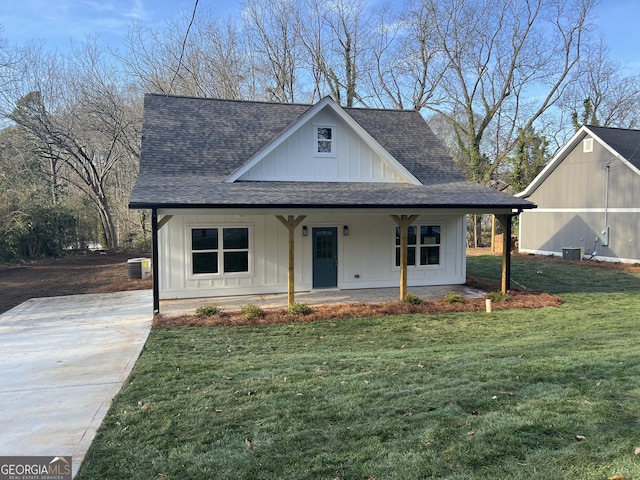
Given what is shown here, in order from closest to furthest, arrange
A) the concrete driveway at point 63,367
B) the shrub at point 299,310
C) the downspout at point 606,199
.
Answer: the concrete driveway at point 63,367 < the shrub at point 299,310 < the downspout at point 606,199

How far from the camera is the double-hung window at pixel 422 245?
13.5 meters

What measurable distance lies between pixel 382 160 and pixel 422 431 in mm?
10399

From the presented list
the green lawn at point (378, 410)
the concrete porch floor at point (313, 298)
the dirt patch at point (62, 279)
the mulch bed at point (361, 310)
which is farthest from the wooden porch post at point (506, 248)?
the dirt patch at point (62, 279)

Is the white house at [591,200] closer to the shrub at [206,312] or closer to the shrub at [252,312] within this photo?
the shrub at [252,312]

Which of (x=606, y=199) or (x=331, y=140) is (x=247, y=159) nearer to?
(x=331, y=140)

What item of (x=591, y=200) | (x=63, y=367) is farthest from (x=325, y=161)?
(x=591, y=200)

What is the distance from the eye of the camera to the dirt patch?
12.3m

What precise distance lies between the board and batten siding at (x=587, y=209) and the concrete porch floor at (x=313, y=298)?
434 inches

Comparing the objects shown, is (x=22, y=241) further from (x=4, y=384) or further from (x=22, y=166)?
(x=4, y=384)

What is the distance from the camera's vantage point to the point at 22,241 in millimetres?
19062

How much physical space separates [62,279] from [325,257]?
914cm

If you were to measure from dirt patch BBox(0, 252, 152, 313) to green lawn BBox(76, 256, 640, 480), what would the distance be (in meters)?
6.38

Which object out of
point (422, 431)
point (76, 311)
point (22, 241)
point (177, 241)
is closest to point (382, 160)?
point (177, 241)

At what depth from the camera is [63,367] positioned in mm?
6176
